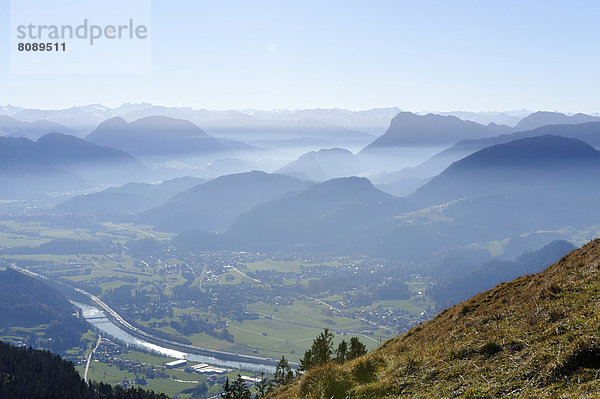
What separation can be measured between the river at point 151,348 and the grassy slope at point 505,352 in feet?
395

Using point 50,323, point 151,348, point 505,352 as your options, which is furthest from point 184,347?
point 505,352

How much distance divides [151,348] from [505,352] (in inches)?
6436

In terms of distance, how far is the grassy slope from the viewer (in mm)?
12909

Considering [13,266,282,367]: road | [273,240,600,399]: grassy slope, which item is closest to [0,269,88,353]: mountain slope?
[13,266,282,367]: road

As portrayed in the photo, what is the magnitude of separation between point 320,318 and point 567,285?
6988 inches

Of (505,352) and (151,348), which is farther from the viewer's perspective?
(151,348)

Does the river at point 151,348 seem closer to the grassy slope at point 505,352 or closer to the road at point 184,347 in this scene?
the road at point 184,347

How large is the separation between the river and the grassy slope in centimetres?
12054

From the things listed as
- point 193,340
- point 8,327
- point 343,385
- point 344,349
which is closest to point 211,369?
point 193,340

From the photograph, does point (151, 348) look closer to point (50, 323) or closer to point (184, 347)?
point (184, 347)

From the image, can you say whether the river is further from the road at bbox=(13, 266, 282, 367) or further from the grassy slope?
the grassy slope

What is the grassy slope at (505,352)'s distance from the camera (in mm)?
12909

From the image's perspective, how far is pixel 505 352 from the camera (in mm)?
15695

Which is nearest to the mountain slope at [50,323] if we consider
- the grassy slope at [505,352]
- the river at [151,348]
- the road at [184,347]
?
the river at [151,348]
